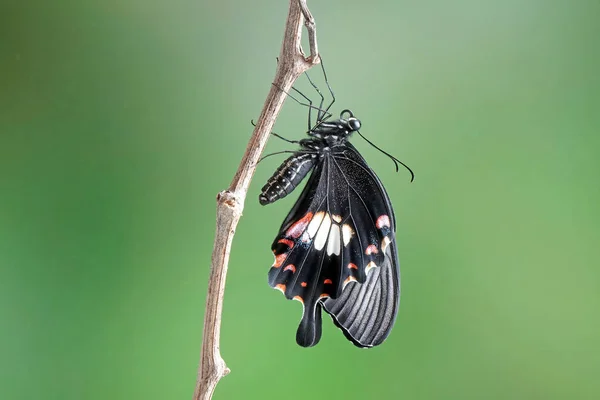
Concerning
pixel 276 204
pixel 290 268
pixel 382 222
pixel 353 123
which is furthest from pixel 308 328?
pixel 276 204

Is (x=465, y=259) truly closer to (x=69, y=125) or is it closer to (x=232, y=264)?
(x=232, y=264)

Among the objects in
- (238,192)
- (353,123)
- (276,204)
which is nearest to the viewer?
(238,192)

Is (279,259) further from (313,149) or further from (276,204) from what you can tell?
(276,204)

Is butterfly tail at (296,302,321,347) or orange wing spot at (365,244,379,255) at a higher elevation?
orange wing spot at (365,244,379,255)

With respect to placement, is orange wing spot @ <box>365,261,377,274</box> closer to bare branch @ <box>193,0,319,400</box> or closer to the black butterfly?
the black butterfly

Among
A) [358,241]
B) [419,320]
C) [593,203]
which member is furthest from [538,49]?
[358,241]

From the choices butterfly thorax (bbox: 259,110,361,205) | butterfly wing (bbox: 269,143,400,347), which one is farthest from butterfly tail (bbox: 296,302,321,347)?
butterfly thorax (bbox: 259,110,361,205)
